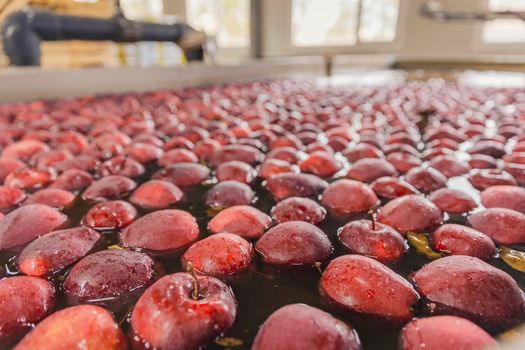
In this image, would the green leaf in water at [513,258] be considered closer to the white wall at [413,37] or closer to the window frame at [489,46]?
the white wall at [413,37]

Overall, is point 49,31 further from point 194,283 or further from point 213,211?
point 194,283

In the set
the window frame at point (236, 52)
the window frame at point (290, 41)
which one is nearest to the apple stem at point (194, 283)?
the window frame at point (290, 41)

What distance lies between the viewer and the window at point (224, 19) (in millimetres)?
9930

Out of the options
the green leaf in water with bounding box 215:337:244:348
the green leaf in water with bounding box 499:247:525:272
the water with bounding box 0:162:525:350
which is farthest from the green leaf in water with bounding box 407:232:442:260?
the green leaf in water with bounding box 215:337:244:348

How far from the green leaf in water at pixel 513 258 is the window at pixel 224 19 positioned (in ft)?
32.3

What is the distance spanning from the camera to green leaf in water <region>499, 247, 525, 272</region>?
823 mm

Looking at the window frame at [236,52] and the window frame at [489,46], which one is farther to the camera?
the window frame at [236,52]

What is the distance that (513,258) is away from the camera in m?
0.85

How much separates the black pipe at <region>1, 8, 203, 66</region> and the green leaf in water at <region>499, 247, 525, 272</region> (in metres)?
4.20

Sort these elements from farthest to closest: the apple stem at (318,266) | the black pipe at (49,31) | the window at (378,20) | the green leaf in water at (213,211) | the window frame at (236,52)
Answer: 1. the window frame at (236,52)
2. the window at (378,20)
3. the black pipe at (49,31)
4. the green leaf in water at (213,211)
5. the apple stem at (318,266)

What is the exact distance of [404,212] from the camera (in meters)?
0.98

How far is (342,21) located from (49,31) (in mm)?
8261

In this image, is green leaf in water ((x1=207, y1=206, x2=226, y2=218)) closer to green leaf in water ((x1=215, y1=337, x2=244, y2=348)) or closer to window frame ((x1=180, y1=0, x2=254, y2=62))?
green leaf in water ((x1=215, y1=337, x2=244, y2=348))

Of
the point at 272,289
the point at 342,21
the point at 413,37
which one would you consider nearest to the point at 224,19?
the point at 342,21
